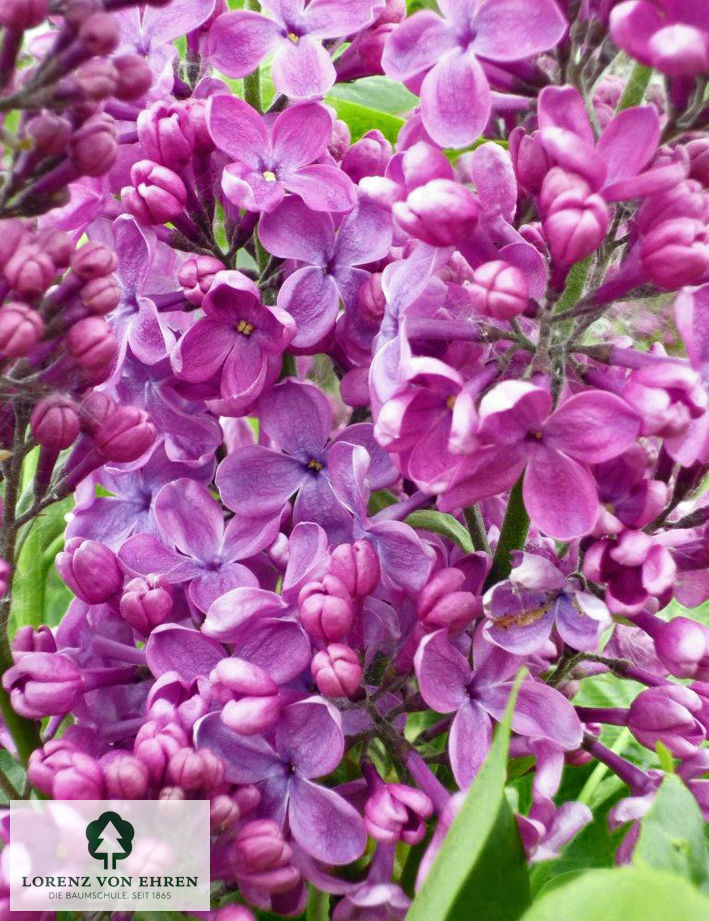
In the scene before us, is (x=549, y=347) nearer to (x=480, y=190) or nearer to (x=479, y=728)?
(x=480, y=190)

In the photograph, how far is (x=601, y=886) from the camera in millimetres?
365

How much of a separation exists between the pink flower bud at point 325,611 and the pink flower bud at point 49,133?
0.79 ft

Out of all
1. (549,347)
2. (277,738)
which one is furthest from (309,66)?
(277,738)

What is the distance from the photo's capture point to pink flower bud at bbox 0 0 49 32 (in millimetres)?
417

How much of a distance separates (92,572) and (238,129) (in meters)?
0.26

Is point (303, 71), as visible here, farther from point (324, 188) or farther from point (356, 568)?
point (356, 568)

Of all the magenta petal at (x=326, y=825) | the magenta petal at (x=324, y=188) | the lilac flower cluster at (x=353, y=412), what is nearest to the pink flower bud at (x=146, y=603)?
the lilac flower cluster at (x=353, y=412)

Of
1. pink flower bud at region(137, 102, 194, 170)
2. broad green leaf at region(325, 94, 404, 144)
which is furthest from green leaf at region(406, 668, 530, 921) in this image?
broad green leaf at region(325, 94, 404, 144)

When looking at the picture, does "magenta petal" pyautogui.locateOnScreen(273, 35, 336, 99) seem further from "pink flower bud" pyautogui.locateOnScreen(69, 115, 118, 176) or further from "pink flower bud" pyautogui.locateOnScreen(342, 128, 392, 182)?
"pink flower bud" pyautogui.locateOnScreen(69, 115, 118, 176)

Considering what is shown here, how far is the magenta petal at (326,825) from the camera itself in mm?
540

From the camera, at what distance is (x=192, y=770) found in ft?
1.58

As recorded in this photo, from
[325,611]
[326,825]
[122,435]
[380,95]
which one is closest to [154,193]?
[122,435]

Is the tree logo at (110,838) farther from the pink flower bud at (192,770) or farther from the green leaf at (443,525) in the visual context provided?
the green leaf at (443,525)

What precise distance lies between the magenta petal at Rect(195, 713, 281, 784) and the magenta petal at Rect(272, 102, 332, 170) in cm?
31
